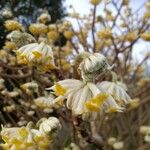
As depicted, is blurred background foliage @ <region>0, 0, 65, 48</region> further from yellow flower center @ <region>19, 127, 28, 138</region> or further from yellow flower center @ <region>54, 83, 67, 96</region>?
yellow flower center @ <region>54, 83, 67, 96</region>

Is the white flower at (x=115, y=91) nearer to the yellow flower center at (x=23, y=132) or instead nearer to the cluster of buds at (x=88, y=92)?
the cluster of buds at (x=88, y=92)

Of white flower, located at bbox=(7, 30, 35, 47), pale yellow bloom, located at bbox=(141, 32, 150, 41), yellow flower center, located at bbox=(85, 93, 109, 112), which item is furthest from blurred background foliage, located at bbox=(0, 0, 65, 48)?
yellow flower center, located at bbox=(85, 93, 109, 112)

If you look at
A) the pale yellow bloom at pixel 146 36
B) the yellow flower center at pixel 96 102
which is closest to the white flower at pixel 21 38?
the yellow flower center at pixel 96 102

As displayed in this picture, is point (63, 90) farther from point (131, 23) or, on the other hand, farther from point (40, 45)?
point (131, 23)

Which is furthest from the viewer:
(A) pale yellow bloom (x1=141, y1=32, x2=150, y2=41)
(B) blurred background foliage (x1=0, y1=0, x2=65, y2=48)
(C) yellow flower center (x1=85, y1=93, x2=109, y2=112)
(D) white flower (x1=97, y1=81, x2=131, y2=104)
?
(B) blurred background foliage (x1=0, y1=0, x2=65, y2=48)

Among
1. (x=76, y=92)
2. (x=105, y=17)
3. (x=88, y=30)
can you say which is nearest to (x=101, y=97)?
(x=76, y=92)

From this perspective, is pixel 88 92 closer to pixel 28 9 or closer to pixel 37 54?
pixel 37 54
